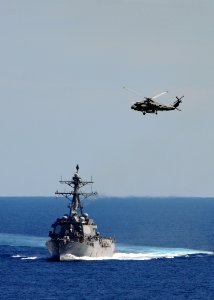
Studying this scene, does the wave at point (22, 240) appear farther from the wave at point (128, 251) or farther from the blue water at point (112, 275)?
the blue water at point (112, 275)

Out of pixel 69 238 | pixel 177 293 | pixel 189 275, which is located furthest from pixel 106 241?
pixel 177 293

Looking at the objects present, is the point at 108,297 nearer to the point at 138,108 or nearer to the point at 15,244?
the point at 138,108

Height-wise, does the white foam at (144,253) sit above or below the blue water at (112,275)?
above

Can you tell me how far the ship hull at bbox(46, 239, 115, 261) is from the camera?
144500 millimetres

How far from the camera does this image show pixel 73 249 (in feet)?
476

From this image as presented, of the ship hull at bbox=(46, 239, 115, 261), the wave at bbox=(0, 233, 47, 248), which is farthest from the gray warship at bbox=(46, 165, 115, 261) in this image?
the wave at bbox=(0, 233, 47, 248)

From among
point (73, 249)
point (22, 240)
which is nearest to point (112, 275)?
point (73, 249)

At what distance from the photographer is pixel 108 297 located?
110 meters

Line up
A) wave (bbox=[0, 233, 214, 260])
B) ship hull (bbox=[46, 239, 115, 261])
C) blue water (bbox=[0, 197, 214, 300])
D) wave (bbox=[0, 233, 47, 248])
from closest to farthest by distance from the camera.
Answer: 1. blue water (bbox=[0, 197, 214, 300])
2. ship hull (bbox=[46, 239, 115, 261])
3. wave (bbox=[0, 233, 214, 260])
4. wave (bbox=[0, 233, 47, 248])

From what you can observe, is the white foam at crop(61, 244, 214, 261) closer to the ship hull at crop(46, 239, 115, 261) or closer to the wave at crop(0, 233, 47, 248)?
the ship hull at crop(46, 239, 115, 261)

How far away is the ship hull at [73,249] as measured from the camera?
144500 mm

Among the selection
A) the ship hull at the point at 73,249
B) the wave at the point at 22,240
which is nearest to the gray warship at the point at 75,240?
the ship hull at the point at 73,249

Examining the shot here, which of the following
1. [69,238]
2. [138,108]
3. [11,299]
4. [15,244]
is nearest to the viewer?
[138,108]

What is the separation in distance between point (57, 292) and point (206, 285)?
1923 centimetres
